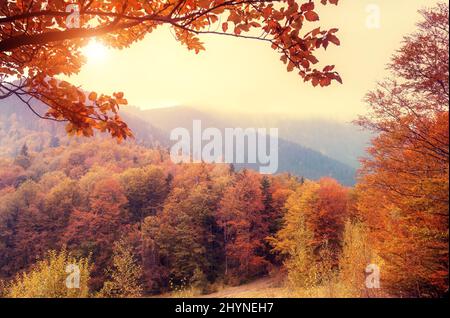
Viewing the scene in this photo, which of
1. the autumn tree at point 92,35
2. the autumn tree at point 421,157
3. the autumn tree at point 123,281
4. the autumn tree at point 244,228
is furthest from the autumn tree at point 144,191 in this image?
the autumn tree at point 92,35

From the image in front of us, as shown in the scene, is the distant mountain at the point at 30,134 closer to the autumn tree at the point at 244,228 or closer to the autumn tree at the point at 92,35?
the autumn tree at the point at 244,228

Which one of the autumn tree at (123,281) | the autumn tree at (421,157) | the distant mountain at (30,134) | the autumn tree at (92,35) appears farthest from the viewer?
the distant mountain at (30,134)

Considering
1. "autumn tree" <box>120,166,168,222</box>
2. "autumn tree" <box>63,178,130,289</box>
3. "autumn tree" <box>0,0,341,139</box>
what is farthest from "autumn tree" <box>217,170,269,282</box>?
"autumn tree" <box>0,0,341,139</box>

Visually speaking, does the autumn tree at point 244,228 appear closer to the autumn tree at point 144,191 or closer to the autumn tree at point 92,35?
the autumn tree at point 144,191

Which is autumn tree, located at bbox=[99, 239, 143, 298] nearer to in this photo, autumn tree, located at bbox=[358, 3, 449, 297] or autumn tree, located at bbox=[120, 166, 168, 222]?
autumn tree, located at bbox=[358, 3, 449, 297]

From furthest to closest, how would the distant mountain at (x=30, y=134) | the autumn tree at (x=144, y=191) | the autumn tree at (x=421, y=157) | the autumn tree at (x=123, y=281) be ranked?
1. the distant mountain at (x=30, y=134)
2. the autumn tree at (x=144, y=191)
3. the autumn tree at (x=123, y=281)
4. the autumn tree at (x=421, y=157)

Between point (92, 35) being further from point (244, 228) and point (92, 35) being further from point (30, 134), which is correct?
point (30, 134)

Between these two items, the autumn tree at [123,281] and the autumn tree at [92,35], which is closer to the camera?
the autumn tree at [92,35]

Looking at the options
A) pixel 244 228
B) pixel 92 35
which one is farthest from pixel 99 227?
pixel 92 35

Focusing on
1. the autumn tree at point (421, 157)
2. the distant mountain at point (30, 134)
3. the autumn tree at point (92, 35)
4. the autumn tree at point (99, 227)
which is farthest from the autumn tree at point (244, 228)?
the distant mountain at point (30, 134)

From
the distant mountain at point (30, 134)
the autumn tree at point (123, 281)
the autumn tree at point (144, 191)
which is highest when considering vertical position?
the distant mountain at point (30, 134)

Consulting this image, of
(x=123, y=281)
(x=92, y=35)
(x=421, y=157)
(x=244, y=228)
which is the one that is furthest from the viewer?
(x=244, y=228)

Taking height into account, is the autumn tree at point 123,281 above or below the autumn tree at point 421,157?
below
